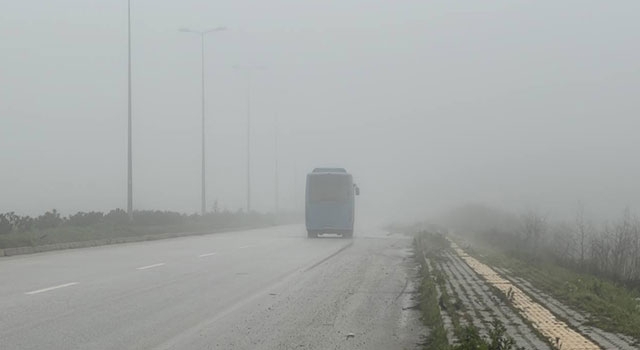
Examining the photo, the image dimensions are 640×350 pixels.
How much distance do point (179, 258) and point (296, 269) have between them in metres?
4.79

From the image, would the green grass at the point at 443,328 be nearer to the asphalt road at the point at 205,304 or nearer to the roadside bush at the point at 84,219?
the asphalt road at the point at 205,304

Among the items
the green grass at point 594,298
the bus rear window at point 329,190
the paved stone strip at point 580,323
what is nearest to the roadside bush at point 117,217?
the bus rear window at point 329,190

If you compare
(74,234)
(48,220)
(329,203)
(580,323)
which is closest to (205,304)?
(580,323)

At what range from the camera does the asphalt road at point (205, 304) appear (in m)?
8.85

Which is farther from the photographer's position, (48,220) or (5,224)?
(48,220)

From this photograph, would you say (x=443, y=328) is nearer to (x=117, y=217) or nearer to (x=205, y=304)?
(x=205, y=304)

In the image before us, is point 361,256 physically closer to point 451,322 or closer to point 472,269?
point 472,269

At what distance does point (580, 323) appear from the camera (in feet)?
30.8

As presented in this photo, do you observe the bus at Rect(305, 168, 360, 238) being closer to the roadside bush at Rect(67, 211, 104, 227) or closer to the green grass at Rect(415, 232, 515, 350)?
the roadside bush at Rect(67, 211, 104, 227)

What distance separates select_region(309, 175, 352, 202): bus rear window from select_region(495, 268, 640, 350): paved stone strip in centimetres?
2720

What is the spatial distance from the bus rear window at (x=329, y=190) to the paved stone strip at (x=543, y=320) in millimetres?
26080

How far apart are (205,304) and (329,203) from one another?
2920 cm

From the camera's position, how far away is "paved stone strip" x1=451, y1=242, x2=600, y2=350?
Result: 7.92 meters

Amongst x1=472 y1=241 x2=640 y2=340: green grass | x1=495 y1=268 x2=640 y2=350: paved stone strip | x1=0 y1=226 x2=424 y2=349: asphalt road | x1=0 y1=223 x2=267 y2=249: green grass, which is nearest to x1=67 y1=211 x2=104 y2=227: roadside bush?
x1=0 y1=223 x2=267 y2=249: green grass
